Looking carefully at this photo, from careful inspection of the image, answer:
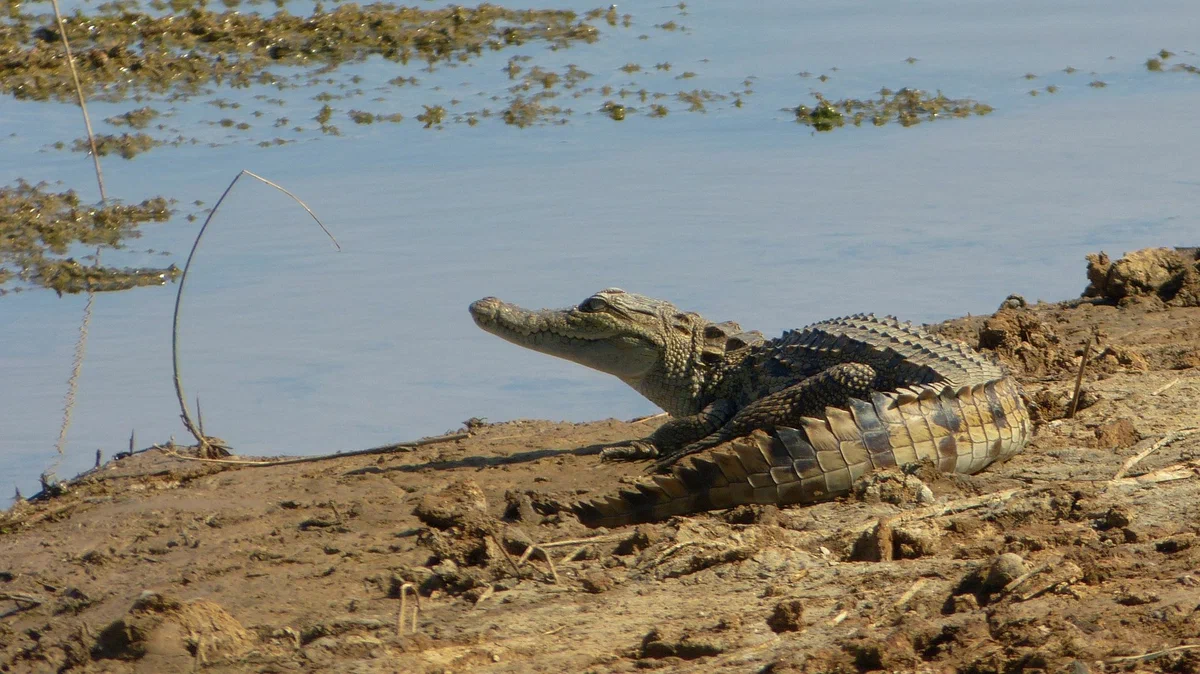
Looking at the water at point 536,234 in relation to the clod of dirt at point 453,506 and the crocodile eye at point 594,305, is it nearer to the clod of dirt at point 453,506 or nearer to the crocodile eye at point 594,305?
the crocodile eye at point 594,305

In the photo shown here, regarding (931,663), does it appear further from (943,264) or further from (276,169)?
(276,169)

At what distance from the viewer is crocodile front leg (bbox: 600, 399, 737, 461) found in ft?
17.5

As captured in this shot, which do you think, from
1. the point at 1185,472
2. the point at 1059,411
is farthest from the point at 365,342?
the point at 1185,472

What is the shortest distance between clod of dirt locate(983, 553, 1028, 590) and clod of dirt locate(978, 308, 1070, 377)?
2999 mm

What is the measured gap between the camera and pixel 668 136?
11.0 metres

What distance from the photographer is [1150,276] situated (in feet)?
23.1

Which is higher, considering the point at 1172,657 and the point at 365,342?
the point at 1172,657

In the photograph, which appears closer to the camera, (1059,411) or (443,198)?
(1059,411)

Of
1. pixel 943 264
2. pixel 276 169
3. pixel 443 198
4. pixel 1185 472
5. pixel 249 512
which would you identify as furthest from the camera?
pixel 276 169

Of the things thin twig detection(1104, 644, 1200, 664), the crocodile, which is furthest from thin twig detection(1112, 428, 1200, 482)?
thin twig detection(1104, 644, 1200, 664)

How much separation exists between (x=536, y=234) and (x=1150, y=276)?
360 centimetres

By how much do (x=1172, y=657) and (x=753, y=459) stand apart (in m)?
1.79

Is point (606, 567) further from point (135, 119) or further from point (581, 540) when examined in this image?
point (135, 119)

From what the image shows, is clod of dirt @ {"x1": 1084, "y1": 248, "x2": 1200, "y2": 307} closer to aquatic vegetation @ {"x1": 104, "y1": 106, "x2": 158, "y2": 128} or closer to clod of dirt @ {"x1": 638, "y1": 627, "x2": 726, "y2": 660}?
clod of dirt @ {"x1": 638, "y1": 627, "x2": 726, "y2": 660}
